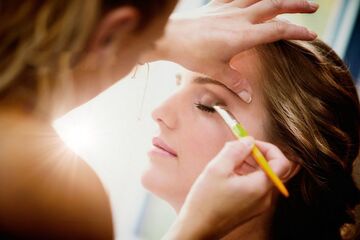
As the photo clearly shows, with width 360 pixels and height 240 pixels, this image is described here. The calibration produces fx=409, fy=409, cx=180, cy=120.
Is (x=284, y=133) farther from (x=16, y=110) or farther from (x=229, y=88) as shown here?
(x=16, y=110)

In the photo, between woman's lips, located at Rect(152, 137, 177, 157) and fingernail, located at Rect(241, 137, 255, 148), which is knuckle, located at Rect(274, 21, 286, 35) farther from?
woman's lips, located at Rect(152, 137, 177, 157)

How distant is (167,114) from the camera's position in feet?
3.02

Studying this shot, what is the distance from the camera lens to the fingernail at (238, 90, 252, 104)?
0.87 meters

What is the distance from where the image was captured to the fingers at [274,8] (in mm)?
803

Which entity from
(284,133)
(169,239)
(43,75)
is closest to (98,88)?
(43,75)

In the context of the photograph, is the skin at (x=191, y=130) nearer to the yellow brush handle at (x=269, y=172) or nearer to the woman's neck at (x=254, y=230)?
the woman's neck at (x=254, y=230)

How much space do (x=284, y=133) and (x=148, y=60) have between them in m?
0.34

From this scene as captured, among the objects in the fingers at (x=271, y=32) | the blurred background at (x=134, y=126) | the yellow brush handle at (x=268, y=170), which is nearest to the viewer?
the yellow brush handle at (x=268, y=170)

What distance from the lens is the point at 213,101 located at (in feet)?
2.96

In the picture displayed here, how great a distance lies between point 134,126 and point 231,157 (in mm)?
862

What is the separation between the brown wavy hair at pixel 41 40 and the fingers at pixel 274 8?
0.41 meters

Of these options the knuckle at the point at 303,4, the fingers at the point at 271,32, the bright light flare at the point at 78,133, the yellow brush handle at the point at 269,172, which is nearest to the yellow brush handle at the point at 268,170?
the yellow brush handle at the point at 269,172

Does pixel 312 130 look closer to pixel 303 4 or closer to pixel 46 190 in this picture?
pixel 303 4

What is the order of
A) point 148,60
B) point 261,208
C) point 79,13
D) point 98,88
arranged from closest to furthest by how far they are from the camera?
point 79,13
point 98,88
point 261,208
point 148,60
